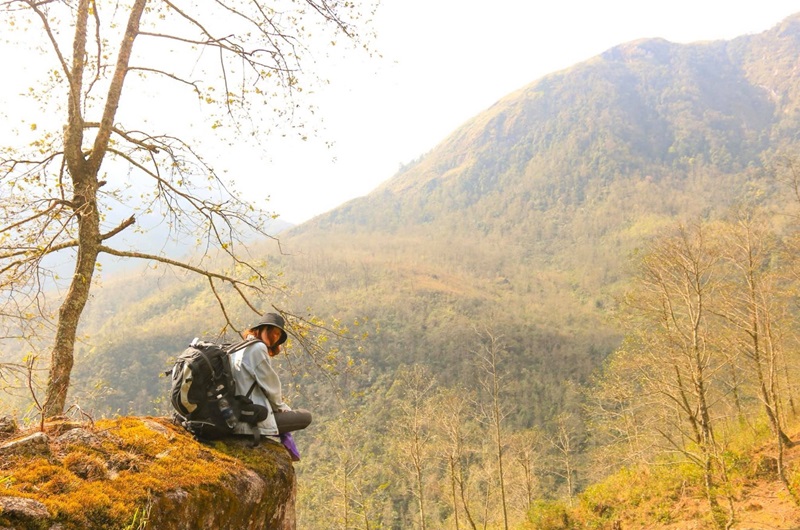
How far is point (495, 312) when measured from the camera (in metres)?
92.1

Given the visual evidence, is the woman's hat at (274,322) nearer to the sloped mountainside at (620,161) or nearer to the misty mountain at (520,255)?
the misty mountain at (520,255)

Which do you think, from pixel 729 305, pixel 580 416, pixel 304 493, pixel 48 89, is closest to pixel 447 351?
pixel 580 416

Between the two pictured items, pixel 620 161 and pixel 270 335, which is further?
pixel 620 161

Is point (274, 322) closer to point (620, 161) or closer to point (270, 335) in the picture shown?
point (270, 335)

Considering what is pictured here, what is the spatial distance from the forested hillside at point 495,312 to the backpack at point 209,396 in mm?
460

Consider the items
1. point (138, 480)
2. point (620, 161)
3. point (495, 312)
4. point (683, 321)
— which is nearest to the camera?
point (138, 480)

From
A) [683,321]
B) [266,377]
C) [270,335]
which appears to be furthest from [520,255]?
[266,377]

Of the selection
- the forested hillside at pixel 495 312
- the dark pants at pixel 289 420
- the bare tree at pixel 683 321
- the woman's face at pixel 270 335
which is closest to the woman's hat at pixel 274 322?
the woman's face at pixel 270 335

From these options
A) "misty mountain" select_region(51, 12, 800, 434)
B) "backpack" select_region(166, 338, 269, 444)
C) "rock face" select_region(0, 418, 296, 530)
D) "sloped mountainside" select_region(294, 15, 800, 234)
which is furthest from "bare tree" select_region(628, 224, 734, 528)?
"sloped mountainside" select_region(294, 15, 800, 234)

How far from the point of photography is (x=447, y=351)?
7894 centimetres

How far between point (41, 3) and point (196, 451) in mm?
4436

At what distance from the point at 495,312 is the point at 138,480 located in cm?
9267

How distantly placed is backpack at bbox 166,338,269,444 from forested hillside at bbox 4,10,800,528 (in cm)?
46

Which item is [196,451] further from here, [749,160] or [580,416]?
[749,160]
